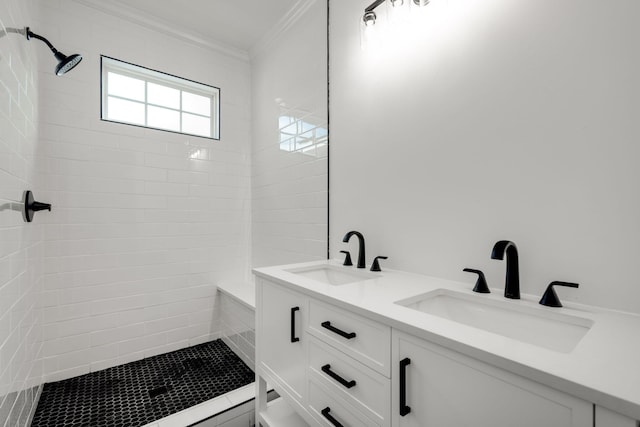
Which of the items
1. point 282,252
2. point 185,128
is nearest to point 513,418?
point 282,252

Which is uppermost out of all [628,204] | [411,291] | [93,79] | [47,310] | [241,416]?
[93,79]

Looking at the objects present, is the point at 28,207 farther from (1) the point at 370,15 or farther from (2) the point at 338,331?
(1) the point at 370,15

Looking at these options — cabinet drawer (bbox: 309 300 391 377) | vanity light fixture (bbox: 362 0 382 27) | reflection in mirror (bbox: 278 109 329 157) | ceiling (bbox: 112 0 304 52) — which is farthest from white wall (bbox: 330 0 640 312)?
ceiling (bbox: 112 0 304 52)

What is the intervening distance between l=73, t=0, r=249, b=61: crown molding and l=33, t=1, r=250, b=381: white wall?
0.16ft

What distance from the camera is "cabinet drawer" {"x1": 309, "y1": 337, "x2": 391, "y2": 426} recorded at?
87 cm

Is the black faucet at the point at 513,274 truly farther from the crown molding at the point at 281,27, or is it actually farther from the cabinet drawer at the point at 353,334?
the crown molding at the point at 281,27

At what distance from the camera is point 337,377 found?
39.5 inches

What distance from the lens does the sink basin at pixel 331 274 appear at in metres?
1.54

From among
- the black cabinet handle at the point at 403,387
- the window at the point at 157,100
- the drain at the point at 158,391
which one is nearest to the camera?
the black cabinet handle at the point at 403,387

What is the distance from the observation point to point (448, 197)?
1299 millimetres

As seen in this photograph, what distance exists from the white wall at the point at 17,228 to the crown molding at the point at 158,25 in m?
0.59

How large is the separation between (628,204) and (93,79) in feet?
9.97

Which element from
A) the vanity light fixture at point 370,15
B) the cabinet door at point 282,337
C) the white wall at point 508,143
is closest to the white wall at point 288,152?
the white wall at point 508,143

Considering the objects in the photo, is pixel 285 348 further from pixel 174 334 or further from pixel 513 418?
pixel 174 334
